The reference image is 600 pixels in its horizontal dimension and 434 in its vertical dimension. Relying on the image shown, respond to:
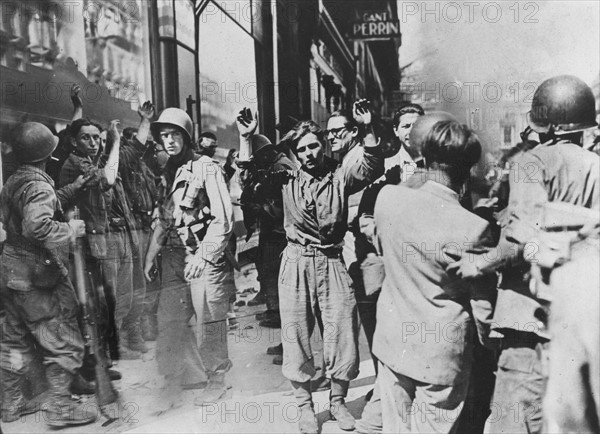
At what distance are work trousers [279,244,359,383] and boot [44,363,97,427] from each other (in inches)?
51.3

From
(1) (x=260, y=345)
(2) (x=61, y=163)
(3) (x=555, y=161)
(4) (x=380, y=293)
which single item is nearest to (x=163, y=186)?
(2) (x=61, y=163)

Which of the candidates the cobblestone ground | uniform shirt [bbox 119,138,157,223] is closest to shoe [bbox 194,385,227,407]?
the cobblestone ground

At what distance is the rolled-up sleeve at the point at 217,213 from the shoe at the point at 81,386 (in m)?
1.06

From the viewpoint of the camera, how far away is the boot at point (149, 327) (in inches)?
151

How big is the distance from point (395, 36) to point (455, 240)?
1.22 meters

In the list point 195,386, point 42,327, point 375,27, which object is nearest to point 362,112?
point 375,27

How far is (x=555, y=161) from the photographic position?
3.42 m

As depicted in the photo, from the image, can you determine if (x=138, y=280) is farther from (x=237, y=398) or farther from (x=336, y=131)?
(x=336, y=131)

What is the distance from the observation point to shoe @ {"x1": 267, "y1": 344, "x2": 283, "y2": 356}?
3.74 metres

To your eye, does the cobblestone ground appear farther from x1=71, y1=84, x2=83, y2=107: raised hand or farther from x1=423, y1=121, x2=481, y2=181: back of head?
x1=71, y1=84, x2=83, y2=107: raised hand

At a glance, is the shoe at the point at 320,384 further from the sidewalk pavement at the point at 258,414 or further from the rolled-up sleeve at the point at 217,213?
the rolled-up sleeve at the point at 217,213

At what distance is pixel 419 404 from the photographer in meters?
3.33

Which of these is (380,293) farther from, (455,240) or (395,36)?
(395,36)

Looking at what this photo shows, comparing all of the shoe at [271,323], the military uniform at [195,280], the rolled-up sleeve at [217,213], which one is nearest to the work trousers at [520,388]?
the shoe at [271,323]
